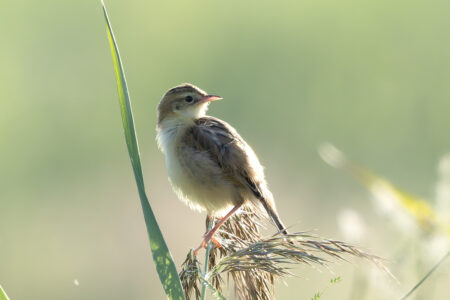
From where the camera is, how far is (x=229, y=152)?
371cm

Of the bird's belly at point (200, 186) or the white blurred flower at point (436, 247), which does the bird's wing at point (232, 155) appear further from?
the white blurred flower at point (436, 247)

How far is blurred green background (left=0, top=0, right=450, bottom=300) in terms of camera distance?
9.05 metres

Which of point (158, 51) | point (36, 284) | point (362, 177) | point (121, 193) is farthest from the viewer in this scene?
point (158, 51)

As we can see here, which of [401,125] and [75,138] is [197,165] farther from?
[401,125]

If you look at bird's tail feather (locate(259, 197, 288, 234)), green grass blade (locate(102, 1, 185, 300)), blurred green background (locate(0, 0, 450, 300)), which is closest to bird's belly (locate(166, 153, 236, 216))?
bird's tail feather (locate(259, 197, 288, 234))

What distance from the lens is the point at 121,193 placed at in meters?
10.2

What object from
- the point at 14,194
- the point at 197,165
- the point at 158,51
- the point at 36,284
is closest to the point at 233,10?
the point at 158,51

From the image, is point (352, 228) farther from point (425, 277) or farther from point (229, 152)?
point (229, 152)

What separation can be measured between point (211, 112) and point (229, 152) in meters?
6.45

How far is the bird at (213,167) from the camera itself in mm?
3637

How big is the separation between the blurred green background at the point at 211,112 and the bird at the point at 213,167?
407cm

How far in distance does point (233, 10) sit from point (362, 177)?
1205 cm

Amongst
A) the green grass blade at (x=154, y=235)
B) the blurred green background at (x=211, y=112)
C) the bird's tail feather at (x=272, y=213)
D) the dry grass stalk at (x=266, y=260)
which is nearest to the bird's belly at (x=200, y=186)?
the bird's tail feather at (x=272, y=213)

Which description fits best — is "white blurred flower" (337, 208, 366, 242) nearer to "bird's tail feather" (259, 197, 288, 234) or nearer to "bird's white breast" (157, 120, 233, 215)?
"bird's tail feather" (259, 197, 288, 234)
